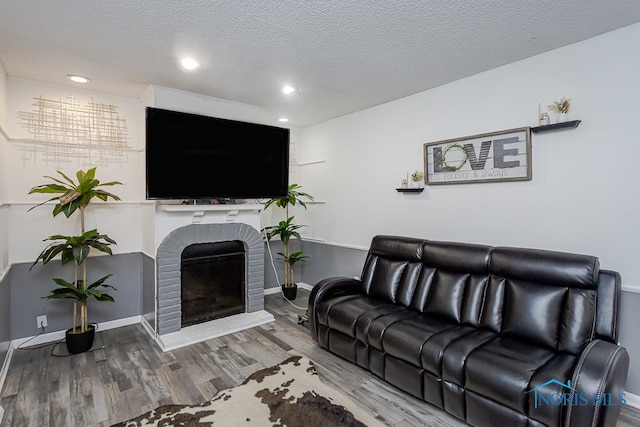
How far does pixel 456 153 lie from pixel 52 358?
4245 mm

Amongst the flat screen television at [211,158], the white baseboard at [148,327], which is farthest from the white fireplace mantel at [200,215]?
the white baseboard at [148,327]

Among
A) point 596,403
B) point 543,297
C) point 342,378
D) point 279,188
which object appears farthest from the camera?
point 279,188

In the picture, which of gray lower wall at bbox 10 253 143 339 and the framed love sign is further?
gray lower wall at bbox 10 253 143 339

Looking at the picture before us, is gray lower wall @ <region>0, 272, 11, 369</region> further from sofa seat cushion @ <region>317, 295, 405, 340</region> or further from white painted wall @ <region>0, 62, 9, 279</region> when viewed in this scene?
sofa seat cushion @ <region>317, 295, 405, 340</region>

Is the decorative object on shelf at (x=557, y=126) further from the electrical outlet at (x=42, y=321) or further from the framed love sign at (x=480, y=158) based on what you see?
the electrical outlet at (x=42, y=321)

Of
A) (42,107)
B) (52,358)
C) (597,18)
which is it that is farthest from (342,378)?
(42,107)

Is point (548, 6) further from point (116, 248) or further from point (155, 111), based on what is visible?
point (116, 248)

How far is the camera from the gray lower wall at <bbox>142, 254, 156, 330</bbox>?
3295mm

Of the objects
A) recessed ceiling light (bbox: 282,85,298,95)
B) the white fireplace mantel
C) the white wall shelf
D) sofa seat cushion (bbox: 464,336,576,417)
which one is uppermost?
recessed ceiling light (bbox: 282,85,298,95)

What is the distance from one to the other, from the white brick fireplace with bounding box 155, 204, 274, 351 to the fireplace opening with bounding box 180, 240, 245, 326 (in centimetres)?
8

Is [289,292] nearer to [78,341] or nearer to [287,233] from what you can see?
[287,233]

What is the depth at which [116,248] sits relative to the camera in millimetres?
3613

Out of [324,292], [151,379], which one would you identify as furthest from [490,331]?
[151,379]

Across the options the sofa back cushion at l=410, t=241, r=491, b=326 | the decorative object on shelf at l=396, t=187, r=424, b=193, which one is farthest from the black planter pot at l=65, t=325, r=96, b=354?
the decorative object on shelf at l=396, t=187, r=424, b=193
